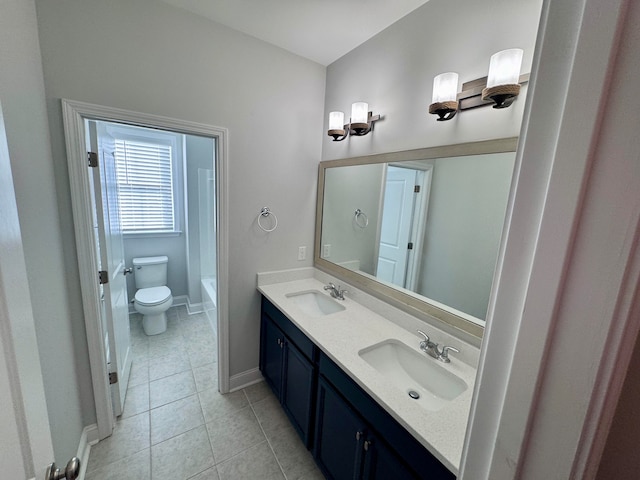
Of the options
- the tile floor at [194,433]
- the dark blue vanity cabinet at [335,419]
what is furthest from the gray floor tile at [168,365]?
the dark blue vanity cabinet at [335,419]

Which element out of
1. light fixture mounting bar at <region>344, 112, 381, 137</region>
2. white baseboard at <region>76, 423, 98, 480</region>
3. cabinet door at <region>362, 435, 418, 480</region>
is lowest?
white baseboard at <region>76, 423, 98, 480</region>

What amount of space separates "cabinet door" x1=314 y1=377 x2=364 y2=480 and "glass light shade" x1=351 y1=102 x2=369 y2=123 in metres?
1.64

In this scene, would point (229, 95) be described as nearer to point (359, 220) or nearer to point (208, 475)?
point (359, 220)

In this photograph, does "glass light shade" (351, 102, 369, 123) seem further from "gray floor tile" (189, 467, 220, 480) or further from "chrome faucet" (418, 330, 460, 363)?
"gray floor tile" (189, 467, 220, 480)

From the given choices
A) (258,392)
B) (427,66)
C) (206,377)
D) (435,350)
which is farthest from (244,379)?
(427,66)

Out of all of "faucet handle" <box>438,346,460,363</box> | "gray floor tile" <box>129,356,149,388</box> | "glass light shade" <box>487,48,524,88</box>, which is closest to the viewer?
"glass light shade" <box>487,48,524,88</box>

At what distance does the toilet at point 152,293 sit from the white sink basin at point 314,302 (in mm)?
1752

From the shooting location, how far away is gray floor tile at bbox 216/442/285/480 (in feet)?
4.98

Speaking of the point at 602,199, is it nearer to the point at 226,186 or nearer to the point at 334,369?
the point at 334,369

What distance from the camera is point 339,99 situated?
2.03 meters

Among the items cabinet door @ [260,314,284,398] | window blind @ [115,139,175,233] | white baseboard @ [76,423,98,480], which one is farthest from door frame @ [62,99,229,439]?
window blind @ [115,139,175,233]

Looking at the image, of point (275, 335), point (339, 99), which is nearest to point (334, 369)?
point (275, 335)

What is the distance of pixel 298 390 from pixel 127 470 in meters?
1.08

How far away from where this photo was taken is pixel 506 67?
105 centimetres
